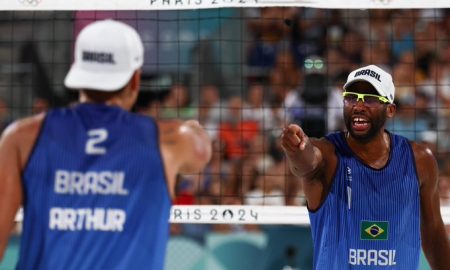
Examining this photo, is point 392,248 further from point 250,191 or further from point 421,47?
point 421,47

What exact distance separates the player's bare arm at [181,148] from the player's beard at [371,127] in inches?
68.9

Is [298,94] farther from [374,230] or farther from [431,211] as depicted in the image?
[374,230]

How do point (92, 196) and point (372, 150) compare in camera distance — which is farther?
point (372, 150)

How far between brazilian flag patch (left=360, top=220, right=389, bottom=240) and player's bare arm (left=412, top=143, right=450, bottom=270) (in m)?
0.29

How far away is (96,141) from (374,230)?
2.17 metres

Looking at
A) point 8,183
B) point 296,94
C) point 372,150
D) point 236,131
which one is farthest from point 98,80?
point 296,94

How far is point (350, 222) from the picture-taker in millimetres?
4656

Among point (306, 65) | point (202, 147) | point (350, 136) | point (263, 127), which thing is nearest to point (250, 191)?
point (263, 127)

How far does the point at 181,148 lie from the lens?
3014mm

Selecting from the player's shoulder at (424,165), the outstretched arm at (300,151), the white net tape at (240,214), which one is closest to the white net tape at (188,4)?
the white net tape at (240,214)

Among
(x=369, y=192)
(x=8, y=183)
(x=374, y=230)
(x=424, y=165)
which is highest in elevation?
(x=8, y=183)

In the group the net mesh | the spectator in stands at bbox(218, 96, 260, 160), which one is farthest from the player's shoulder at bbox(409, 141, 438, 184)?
the spectator in stands at bbox(218, 96, 260, 160)

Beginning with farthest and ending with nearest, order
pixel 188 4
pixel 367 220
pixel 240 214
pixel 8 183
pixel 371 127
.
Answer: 1. pixel 240 214
2. pixel 188 4
3. pixel 371 127
4. pixel 367 220
5. pixel 8 183

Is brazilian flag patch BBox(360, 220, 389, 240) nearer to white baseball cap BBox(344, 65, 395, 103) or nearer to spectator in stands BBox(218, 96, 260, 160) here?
white baseball cap BBox(344, 65, 395, 103)
